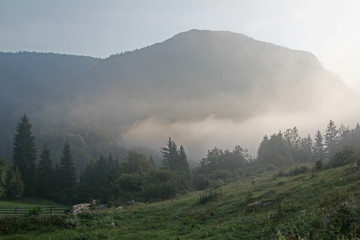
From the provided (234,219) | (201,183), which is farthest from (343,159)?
(201,183)

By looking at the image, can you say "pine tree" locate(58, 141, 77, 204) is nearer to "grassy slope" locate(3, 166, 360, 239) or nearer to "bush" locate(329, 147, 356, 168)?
"grassy slope" locate(3, 166, 360, 239)

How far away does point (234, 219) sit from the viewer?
1786 cm

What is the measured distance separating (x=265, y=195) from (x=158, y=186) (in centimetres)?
3091

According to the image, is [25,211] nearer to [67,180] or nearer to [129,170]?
[129,170]

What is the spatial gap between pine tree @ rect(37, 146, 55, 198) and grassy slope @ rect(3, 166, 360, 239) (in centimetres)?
5984

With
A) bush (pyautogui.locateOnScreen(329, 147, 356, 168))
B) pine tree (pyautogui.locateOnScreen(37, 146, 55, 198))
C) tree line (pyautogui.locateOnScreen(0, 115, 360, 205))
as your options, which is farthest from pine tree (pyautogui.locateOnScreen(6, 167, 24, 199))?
bush (pyautogui.locateOnScreen(329, 147, 356, 168))

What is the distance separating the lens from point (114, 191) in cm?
5769

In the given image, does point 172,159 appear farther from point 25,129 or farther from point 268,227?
point 268,227

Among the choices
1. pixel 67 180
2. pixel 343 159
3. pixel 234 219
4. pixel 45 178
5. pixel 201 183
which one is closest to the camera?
pixel 234 219

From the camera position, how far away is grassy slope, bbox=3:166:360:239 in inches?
542

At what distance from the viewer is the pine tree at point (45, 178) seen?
78562 millimetres

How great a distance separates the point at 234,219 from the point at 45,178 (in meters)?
75.9

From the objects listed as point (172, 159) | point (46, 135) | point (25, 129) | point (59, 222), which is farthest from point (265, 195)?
point (46, 135)

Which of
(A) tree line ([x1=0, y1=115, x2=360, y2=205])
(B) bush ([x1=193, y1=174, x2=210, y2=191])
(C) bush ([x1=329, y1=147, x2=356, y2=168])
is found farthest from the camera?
(B) bush ([x1=193, y1=174, x2=210, y2=191])
